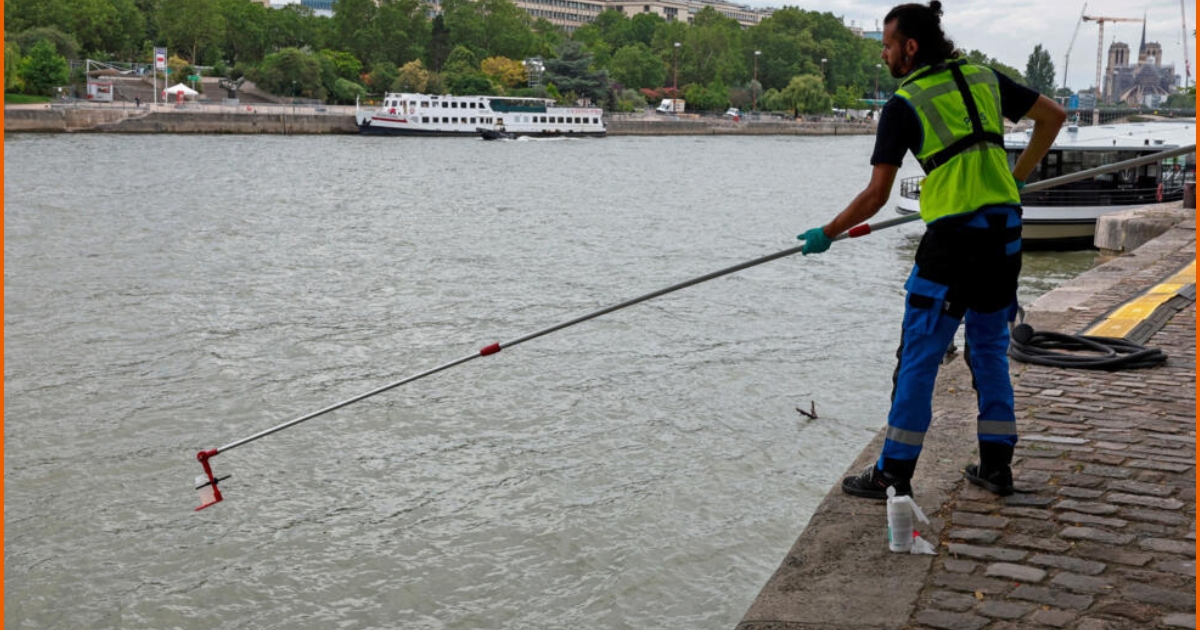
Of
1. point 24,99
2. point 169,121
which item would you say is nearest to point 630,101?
point 169,121

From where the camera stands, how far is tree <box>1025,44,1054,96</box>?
158 metres

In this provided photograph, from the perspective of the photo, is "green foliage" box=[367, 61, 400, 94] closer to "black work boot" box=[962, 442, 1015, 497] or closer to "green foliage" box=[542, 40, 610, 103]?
"green foliage" box=[542, 40, 610, 103]

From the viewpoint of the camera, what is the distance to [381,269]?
19.4 meters

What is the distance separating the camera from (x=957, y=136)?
14.3 feet

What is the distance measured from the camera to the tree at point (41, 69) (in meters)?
76.5

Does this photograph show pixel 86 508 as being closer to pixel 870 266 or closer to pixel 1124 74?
pixel 870 266

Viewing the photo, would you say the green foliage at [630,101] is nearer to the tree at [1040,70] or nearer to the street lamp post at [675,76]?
the street lamp post at [675,76]

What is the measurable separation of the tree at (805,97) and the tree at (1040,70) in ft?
117

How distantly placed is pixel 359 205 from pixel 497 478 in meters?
23.2

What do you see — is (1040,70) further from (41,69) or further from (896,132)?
(896,132)

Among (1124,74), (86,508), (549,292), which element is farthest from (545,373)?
(1124,74)

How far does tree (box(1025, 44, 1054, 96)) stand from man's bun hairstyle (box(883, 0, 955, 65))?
6190 inches

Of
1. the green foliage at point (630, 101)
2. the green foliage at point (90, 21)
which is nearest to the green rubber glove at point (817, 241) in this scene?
the green foliage at point (90, 21)

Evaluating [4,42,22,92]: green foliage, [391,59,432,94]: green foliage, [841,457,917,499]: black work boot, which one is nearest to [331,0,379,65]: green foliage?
[391,59,432,94]: green foliage
